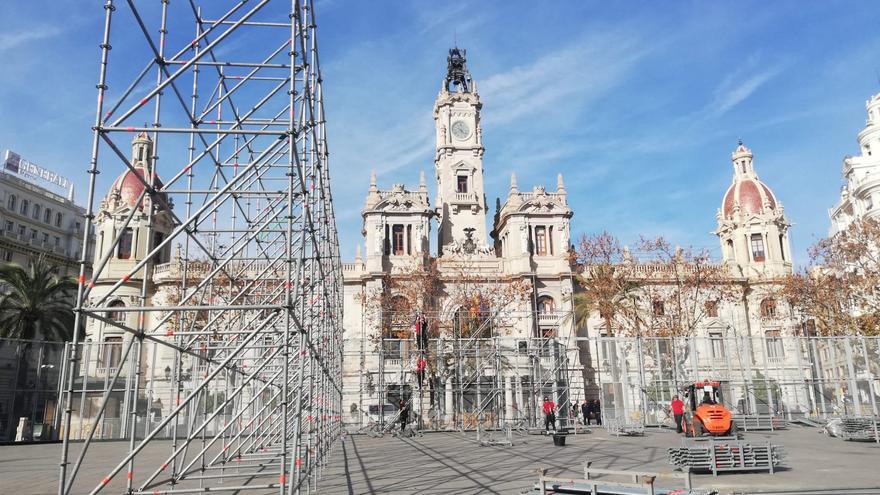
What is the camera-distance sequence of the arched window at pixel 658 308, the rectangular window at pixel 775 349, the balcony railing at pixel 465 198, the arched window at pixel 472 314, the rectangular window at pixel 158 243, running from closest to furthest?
1. the rectangular window at pixel 775 349
2. the arched window at pixel 472 314
3. the arched window at pixel 658 308
4. the rectangular window at pixel 158 243
5. the balcony railing at pixel 465 198

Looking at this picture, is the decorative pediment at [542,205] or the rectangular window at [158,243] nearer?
the rectangular window at [158,243]

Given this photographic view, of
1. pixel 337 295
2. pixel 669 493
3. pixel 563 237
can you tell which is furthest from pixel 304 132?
pixel 563 237

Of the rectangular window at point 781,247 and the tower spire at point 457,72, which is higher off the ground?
the tower spire at point 457,72

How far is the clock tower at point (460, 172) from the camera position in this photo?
56.3 meters

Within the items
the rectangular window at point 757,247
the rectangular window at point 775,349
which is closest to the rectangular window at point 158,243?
the rectangular window at point 775,349

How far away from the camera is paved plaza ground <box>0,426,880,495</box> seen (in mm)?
13375

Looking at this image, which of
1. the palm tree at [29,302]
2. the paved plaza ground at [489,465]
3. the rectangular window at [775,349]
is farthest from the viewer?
the palm tree at [29,302]

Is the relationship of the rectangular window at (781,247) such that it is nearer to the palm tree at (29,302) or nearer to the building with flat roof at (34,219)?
the palm tree at (29,302)

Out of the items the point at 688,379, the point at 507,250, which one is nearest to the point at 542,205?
the point at 507,250

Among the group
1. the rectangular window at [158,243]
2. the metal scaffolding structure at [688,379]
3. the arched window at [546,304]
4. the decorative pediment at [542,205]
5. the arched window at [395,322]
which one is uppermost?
the decorative pediment at [542,205]

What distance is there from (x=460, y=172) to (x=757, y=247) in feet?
90.1

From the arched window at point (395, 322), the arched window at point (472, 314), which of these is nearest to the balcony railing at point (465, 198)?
the arched window at point (395, 322)

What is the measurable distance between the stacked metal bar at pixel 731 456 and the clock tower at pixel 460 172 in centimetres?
3905

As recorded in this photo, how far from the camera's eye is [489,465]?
17219 mm
